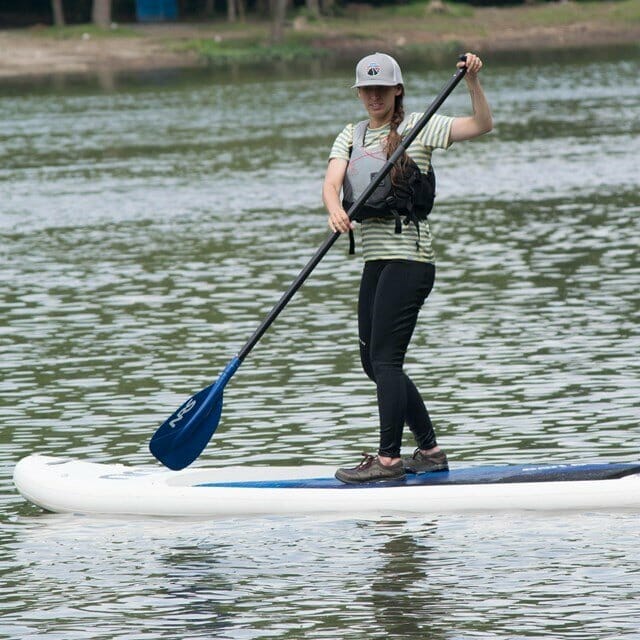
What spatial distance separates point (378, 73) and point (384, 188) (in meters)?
0.52

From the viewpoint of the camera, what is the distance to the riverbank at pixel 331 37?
6369cm

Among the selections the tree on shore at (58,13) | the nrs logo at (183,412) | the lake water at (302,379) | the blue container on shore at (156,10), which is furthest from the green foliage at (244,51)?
the nrs logo at (183,412)

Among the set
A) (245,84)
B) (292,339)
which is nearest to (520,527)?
(292,339)

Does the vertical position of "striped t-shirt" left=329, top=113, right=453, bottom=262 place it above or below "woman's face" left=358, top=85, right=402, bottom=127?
below

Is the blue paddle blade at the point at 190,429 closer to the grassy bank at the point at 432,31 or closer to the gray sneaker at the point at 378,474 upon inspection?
the gray sneaker at the point at 378,474

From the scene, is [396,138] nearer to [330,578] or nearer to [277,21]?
[330,578]

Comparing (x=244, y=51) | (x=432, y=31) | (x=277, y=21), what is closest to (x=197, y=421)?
(x=244, y=51)

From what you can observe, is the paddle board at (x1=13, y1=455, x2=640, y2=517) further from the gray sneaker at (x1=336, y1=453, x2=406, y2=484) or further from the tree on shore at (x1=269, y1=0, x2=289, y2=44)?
the tree on shore at (x1=269, y1=0, x2=289, y2=44)

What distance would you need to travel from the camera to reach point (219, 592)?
7441 millimetres

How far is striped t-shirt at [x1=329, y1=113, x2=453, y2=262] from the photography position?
8.20 meters

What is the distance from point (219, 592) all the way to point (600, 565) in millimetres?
1577

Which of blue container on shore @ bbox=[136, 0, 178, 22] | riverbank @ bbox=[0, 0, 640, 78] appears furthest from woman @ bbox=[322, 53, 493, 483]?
blue container on shore @ bbox=[136, 0, 178, 22]

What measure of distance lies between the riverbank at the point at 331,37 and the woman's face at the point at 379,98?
53.8 metres

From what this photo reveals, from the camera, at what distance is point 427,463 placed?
344 inches
